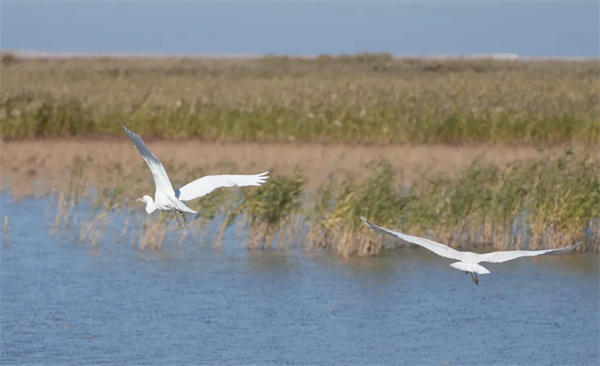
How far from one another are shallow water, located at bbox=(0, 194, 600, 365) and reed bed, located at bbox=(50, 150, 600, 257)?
312 mm

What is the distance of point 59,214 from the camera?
53.7ft

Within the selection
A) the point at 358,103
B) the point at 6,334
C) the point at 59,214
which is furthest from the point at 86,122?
the point at 6,334

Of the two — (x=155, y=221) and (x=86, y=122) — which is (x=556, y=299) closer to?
(x=155, y=221)

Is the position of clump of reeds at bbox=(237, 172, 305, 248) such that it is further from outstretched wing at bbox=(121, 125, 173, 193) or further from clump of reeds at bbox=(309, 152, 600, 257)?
outstretched wing at bbox=(121, 125, 173, 193)

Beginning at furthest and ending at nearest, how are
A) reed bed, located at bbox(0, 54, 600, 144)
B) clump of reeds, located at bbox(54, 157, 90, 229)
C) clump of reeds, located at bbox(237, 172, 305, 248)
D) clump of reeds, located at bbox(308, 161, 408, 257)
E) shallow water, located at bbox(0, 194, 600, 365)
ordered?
reed bed, located at bbox(0, 54, 600, 144) → clump of reeds, located at bbox(54, 157, 90, 229) → clump of reeds, located at bbox(237, 172, 305, 248) → clump of reeds, located at bbox(308, 161, 408, 257) → shallow water, located at bbox(0, 194, 600, 365)

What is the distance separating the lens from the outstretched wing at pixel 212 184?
8781 millimetres

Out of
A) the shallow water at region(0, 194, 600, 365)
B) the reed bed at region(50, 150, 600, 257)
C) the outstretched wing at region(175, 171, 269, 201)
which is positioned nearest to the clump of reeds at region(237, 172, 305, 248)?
the reed bed at region(50, 150, 600, 257)

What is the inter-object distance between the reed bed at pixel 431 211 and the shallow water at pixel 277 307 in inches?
12.3

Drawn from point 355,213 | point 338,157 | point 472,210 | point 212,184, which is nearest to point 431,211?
point 472,210

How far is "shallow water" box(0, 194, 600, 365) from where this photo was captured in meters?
11.0

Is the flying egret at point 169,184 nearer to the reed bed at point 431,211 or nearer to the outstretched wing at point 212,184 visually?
the outstretched wing at point 212,184

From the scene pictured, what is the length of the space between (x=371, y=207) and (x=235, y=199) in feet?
6.28

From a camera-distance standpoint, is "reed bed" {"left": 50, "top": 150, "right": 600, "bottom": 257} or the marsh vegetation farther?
the marsh vegetation

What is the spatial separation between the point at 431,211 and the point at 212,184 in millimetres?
5671
